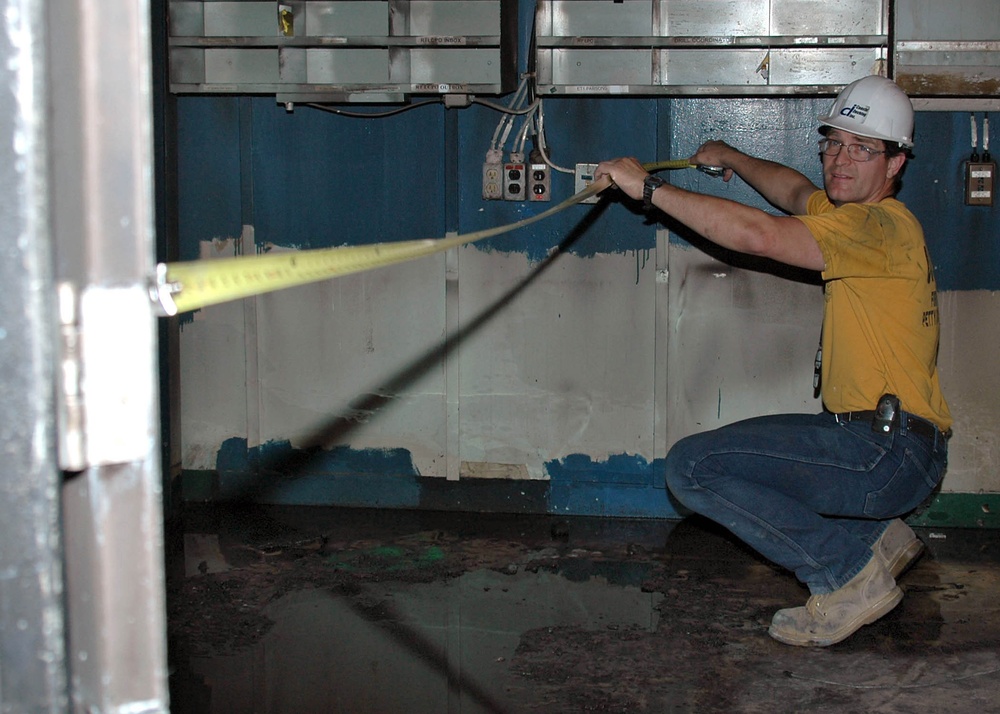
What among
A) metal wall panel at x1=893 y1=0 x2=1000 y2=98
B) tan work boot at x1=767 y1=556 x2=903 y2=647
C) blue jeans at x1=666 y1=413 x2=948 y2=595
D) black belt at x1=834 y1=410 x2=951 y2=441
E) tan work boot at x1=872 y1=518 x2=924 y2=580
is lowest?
tan work boot at x1=767 y1=556 x2=903 y2=647

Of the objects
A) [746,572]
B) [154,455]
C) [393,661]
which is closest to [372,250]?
[154,455]

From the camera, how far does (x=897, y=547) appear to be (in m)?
3.50

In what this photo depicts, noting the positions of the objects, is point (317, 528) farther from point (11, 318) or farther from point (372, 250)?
point (11, 318)

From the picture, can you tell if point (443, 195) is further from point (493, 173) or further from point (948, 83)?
point (948, 83)

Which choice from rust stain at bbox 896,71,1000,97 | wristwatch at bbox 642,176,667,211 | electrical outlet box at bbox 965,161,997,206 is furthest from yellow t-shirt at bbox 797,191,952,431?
electrical outlet box at bbox 965,161,997,206

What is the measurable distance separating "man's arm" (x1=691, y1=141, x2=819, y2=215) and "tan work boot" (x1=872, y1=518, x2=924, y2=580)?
1214 millimetres

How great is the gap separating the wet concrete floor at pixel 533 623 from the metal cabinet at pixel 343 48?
1906 mm

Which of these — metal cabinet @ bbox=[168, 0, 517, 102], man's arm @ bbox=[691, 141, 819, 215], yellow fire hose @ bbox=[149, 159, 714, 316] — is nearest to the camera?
yellow fire hose @ bbox=[149, 159, 714, 316]

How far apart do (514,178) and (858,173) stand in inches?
61.9

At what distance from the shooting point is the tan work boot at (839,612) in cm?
315

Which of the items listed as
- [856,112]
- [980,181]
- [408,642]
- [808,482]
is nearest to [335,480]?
[408,642]

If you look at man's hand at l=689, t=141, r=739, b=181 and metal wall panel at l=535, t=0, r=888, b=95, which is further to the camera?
metal wall panel at l=535, t=0, r=888, b=95

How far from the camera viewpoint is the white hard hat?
10.8 ft

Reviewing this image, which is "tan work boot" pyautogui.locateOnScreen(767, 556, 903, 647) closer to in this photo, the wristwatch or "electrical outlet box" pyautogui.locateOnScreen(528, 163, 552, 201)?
the wristwatch
